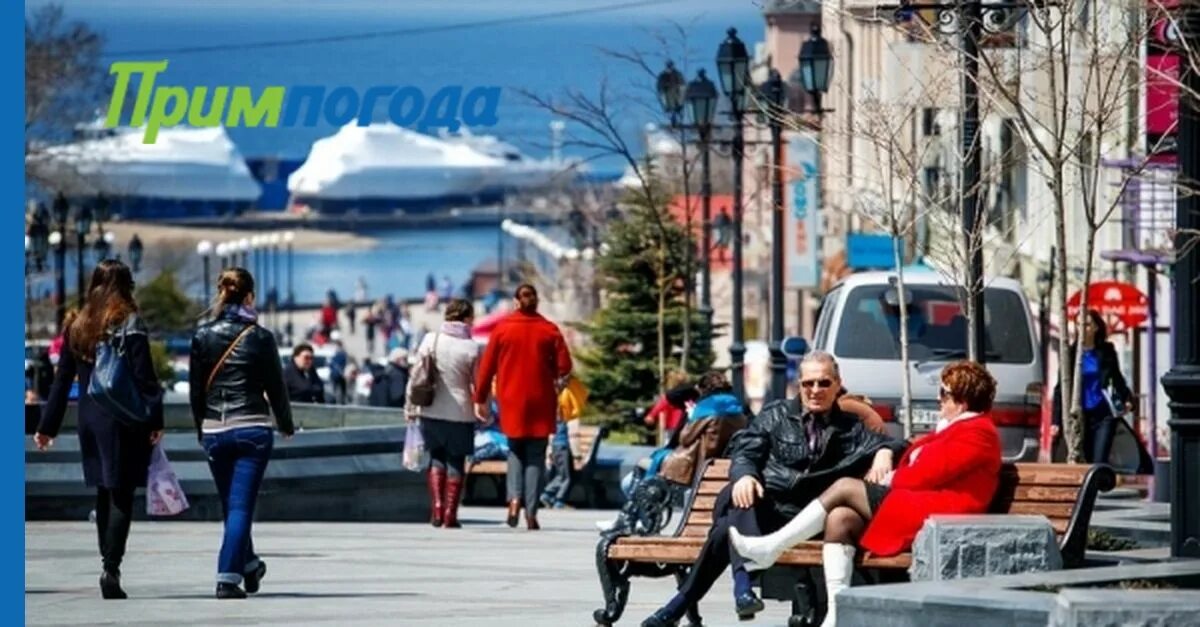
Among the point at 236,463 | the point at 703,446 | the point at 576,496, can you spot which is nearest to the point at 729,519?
the point at 236,463

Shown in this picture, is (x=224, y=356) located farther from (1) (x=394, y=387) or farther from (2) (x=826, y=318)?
(1) (x=394, y=387)

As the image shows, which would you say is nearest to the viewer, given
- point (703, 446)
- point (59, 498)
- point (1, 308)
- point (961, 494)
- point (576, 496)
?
point (1, 308)

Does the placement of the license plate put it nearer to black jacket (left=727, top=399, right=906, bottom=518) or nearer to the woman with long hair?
the woman with long hair

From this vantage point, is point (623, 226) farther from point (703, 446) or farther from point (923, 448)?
point (923, 448)

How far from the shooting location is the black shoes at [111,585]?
51.9ft

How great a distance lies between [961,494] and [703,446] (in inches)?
223

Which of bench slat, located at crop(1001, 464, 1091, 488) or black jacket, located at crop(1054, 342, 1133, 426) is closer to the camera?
bench slat, located at crop(1001, 464, 1091, 488)

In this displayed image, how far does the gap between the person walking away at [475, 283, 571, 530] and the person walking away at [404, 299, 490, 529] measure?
0.37 ft

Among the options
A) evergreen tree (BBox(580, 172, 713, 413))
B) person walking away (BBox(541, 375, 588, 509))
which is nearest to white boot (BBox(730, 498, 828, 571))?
person walking away (BBox(541, 375, 588, 509))

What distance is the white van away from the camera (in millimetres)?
26234

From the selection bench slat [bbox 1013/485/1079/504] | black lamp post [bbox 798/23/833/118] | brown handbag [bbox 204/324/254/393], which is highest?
black lamp post [bbox 798/23/833/118]

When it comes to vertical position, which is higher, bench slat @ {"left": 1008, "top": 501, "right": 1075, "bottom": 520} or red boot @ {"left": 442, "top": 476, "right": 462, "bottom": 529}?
bench slat @ {"left": 1008, "top": 501, "right": 1075, "bottom": 520}

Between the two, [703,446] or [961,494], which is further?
[703,446]

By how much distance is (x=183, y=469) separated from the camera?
2348 centimetres
